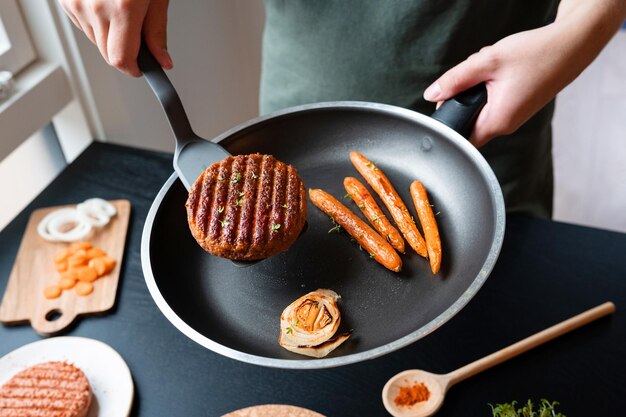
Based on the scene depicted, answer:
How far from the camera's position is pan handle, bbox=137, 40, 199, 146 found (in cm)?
Answer: 118

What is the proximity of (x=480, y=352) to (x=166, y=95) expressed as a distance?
777 mm

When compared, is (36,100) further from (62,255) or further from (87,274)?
(87,274)

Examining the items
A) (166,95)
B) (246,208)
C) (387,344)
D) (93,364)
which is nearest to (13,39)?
(166,95)

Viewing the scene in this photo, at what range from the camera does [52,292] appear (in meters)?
1.48

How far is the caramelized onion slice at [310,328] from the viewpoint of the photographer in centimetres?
107

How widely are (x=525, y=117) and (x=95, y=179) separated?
1165 millimetres

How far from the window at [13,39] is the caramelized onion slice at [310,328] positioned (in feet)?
4.06

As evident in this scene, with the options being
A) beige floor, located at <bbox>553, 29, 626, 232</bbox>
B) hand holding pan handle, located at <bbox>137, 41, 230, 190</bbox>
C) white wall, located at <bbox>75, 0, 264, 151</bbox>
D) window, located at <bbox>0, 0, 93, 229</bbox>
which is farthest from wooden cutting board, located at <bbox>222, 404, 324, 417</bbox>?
beige floor, located at <bbox>553, 29, 626, 232</bbox>

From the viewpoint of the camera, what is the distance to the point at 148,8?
1.20m

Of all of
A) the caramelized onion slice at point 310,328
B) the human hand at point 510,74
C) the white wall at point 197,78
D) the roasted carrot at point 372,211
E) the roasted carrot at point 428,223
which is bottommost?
the white wall at point 197,78

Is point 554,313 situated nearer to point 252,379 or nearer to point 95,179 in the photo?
point 252,379

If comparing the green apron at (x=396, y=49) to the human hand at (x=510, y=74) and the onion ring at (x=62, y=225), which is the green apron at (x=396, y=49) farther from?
the onion ring at (x=62, y=225)

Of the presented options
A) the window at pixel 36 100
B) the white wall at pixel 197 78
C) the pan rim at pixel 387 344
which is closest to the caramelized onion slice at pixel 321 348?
the pan rim at pixel 387 344

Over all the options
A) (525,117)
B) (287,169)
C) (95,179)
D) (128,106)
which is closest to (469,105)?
(525,117)
